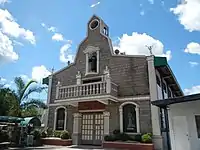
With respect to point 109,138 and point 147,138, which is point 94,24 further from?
point 147,138

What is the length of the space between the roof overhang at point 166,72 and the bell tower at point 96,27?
5.43m

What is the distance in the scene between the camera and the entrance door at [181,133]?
8391 mm

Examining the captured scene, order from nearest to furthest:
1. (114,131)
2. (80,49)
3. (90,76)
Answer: (114,131), (90,76), (80,49)

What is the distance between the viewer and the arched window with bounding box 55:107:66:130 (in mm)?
15741

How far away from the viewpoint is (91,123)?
48.0ft

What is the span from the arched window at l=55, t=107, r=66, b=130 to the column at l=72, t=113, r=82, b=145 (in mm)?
1191

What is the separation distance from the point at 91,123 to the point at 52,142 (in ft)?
10.9

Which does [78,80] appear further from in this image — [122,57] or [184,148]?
[184,148]

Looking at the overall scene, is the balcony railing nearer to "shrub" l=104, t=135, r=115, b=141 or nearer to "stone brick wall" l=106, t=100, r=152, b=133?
"stone brick wall" l=106, t=100, r=152, b=133

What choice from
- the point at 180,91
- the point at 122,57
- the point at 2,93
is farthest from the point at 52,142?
the point at 180,91

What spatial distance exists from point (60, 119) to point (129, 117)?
6114 millimetres

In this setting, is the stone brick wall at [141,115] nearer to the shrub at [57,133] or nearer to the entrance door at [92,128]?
the entrance door at [92,128]

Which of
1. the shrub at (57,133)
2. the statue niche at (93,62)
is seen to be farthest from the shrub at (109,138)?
the statue niche at (93,62)

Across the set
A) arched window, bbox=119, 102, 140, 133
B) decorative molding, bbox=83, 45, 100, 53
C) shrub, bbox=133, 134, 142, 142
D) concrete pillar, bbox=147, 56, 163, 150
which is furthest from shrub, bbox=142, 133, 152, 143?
decorative molding, bbox=83, 45, 100, 53
